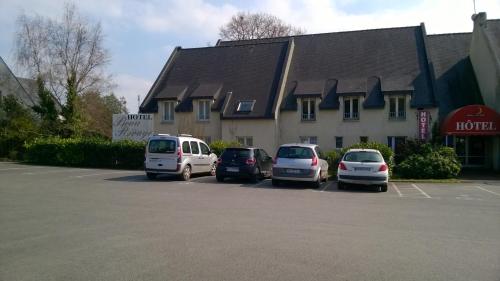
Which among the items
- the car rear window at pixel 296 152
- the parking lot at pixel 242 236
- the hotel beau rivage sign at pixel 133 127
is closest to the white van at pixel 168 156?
the parking lot at pixel 242 236

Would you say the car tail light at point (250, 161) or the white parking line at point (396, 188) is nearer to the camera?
the white parking line at point (396, 188)

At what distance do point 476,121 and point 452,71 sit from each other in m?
6.96

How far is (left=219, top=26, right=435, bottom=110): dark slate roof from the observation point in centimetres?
2845

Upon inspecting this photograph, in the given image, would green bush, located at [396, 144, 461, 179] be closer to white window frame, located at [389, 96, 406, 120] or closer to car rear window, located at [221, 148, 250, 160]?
white window frame, located at [389, 96, 406, 120]

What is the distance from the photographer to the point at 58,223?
877cm

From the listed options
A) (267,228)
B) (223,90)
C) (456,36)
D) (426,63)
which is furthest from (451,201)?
(456,36)

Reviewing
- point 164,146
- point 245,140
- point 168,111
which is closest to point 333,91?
point 245,140

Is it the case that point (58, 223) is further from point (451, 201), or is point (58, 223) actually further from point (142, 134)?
point (142, 134)

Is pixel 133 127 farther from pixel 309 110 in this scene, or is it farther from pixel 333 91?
pixel 333 91

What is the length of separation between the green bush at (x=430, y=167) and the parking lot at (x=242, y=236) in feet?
23.0

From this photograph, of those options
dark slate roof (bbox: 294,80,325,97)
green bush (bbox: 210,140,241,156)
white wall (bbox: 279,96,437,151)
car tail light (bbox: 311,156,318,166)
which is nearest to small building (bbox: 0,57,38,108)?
Result: green bush (bbox: 210,140,241,156)

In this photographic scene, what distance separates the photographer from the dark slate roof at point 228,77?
3081 centimetres

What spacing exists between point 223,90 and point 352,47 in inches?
409

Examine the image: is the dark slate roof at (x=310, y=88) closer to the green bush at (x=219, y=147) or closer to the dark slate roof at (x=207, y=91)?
the dark slate roof at (x=207, y=91)
